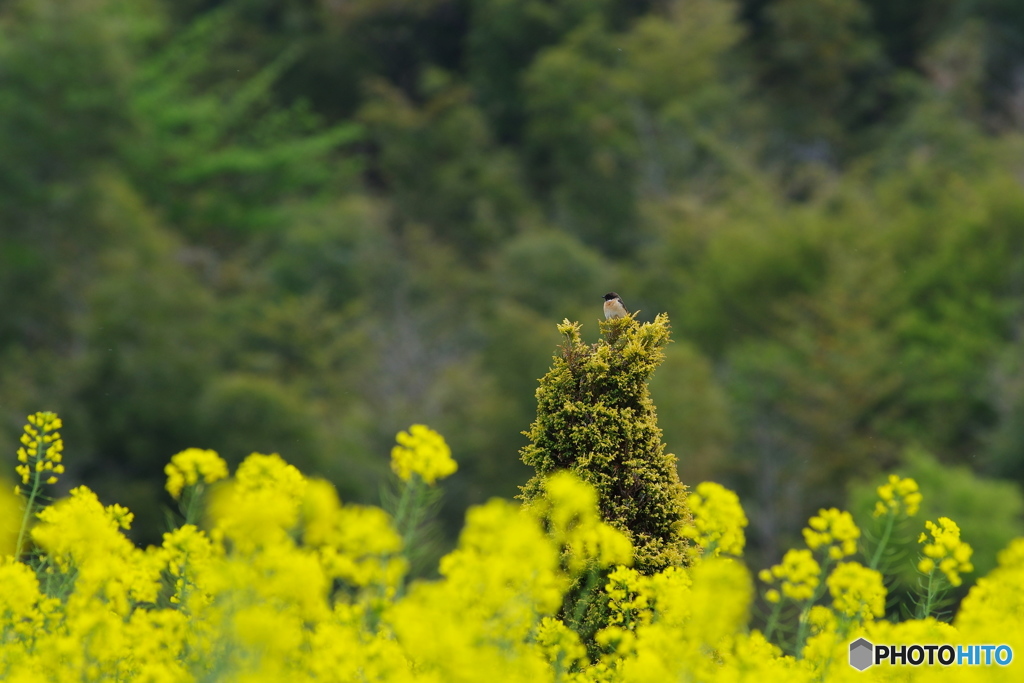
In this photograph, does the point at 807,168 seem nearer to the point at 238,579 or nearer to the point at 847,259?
the point at 847,259

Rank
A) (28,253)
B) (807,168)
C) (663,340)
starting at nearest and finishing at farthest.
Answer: (663,340) → (28,253) → (807,168)

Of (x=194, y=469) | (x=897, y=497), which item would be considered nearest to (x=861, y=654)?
(x=897, y=497)

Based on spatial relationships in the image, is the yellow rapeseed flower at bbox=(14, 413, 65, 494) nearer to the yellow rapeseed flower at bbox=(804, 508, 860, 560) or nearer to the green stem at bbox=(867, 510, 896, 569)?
the yellow rapeseed flower at bbox=(804, 508, 860, 560)

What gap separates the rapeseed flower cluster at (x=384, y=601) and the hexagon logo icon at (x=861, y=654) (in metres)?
0.07

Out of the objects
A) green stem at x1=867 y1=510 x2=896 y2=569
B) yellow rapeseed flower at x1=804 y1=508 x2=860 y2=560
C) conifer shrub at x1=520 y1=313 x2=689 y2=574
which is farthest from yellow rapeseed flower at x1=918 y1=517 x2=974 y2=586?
conifer shrub at x1=520 y1=313 x2=689 y2=574

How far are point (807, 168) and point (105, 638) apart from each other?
34809 millimetres

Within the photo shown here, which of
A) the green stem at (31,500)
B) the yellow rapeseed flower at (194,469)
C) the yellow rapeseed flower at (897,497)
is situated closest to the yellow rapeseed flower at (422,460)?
the yellow rapeseed flower at (194,469)

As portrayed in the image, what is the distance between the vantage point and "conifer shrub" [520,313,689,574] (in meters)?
6.35

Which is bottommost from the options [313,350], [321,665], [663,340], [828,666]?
[321,665]

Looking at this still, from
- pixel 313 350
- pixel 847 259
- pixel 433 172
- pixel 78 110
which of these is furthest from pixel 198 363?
pixel 433 172

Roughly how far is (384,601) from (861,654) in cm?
175

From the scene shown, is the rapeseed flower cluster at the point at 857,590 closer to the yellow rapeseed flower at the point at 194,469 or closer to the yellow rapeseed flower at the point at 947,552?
the yellow rapeseed flower at the point at 947,552

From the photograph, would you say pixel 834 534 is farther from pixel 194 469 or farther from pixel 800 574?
pixel 194 469

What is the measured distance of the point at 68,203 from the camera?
28.9 meters
